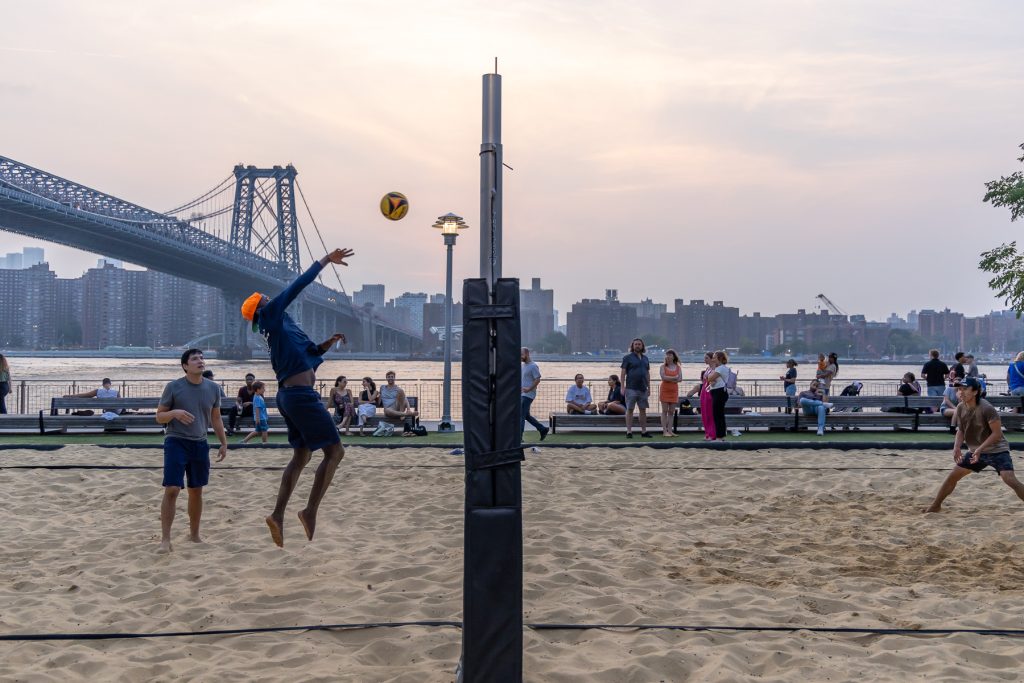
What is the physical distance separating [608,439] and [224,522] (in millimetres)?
7765

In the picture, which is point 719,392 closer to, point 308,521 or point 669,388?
point 669,388

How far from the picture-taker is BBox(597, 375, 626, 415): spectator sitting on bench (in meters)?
15.2

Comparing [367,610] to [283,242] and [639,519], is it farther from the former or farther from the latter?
[283,242]

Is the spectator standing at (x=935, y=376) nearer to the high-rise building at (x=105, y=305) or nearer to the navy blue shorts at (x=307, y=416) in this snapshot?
the navy blue shorts at (x=307, y=416)

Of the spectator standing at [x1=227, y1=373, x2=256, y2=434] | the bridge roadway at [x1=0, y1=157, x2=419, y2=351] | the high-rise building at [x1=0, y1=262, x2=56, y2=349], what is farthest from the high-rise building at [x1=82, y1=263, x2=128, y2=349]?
the spectator standing at [x1=227, y1=373, x2=256, y2=434]

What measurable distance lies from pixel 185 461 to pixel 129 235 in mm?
48159

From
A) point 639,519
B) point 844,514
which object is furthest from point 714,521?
point 844,514

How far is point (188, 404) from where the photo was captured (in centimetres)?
618

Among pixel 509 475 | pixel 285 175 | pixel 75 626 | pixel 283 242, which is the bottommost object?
pixel 75 626

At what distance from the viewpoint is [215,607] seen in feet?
15.9

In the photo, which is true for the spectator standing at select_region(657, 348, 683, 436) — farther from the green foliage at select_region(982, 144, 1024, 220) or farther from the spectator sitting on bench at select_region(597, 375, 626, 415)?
the green foliage at select_region(982, 144, 1024, 220)

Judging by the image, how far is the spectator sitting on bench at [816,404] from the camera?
1395 centimetres

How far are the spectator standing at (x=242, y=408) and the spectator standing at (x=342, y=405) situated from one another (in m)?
1.49

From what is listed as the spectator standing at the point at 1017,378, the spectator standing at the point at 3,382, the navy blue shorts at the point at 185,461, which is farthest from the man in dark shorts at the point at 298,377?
the spectator standing at the point at 3,382
